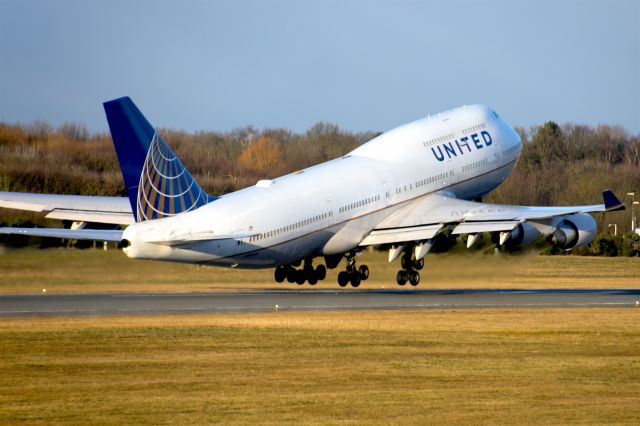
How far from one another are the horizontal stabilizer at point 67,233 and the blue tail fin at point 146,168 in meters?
1.22

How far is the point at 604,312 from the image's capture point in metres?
40.4

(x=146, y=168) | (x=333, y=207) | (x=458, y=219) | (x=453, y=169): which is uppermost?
(x=453, y=169)

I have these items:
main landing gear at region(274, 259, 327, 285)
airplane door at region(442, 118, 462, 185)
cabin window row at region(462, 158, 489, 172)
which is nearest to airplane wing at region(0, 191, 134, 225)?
main landing gear at region(274, 259, 327, 285)

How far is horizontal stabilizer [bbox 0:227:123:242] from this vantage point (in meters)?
37.3

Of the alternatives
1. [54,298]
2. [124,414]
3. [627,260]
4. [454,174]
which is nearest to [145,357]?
[124,414]

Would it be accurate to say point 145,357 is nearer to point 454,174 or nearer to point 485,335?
point 485,335

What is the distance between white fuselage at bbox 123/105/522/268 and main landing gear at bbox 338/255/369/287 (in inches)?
29.8

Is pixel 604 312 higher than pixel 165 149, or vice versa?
pixel 165 149

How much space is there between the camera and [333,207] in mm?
46031

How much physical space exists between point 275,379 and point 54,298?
19.8 m

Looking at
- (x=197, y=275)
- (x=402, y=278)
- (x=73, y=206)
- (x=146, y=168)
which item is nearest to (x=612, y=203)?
(x=402, y=278)

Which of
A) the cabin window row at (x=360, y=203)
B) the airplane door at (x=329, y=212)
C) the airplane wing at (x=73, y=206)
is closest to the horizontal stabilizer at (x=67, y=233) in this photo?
the airplane wing at (x=73, y=206)

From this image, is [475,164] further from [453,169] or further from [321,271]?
[321,271]

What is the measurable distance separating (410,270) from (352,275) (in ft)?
6.90
